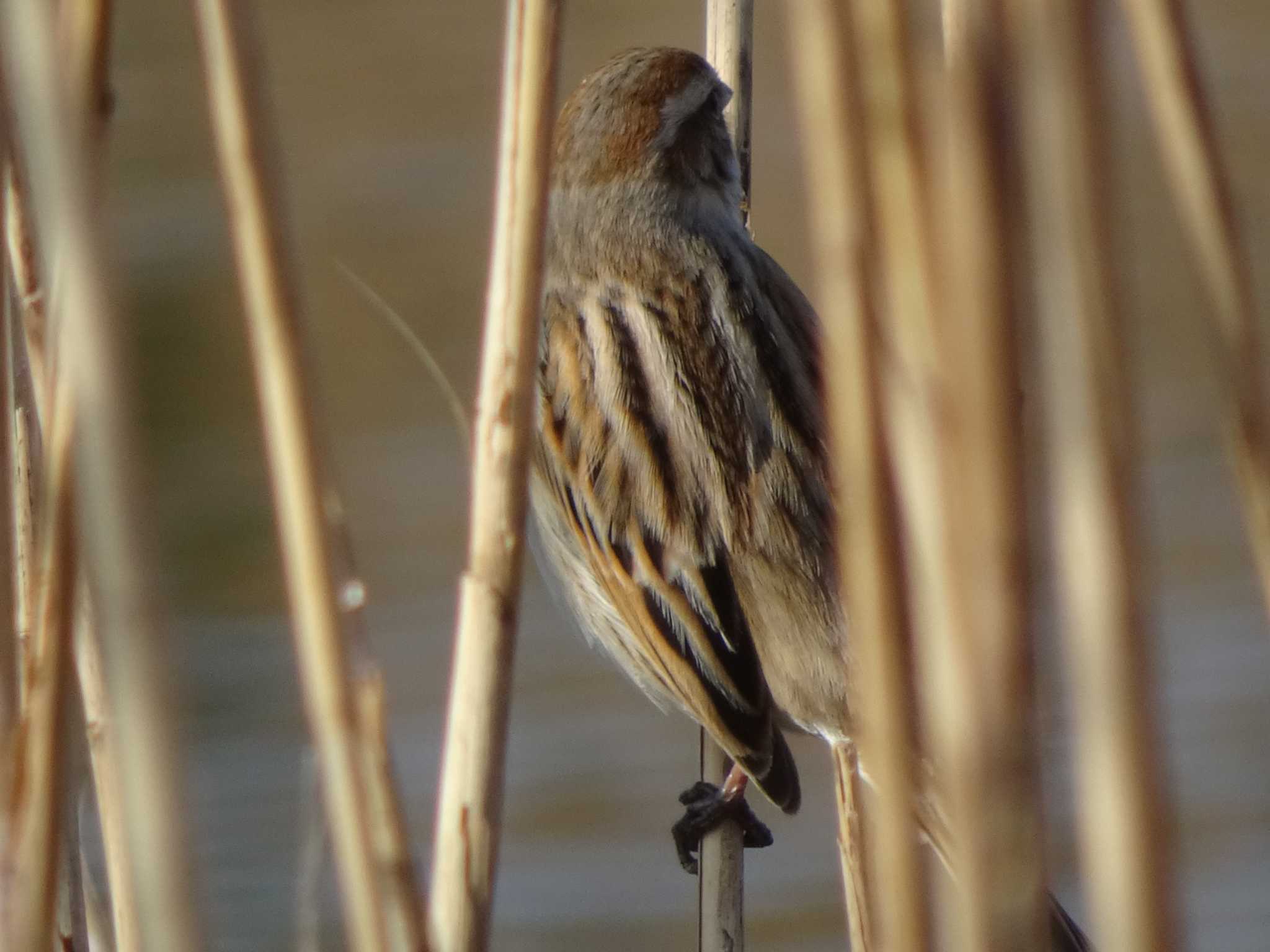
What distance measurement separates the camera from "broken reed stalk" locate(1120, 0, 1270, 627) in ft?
4.70

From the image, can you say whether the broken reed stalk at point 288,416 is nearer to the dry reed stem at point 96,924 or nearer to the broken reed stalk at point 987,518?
the broken reed stalk at point 987,518

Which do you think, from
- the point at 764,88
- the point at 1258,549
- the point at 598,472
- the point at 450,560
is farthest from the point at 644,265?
the point at 764,88

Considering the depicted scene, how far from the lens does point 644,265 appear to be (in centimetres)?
289

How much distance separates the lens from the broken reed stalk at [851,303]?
1.28m

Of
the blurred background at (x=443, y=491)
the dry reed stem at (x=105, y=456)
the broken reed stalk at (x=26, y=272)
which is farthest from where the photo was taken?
the blurred background at (x=443, y=491)

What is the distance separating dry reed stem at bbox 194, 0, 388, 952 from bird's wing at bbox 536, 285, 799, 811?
1.27 meters

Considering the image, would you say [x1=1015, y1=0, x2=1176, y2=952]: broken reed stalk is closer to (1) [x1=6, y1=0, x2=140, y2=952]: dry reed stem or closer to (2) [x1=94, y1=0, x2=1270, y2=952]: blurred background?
(1) [x1=6, y1=0, x2=140, y2=952]: dry reed stem

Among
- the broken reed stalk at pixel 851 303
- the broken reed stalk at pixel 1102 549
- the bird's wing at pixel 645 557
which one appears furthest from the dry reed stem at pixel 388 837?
the bird's wing at pixel 645 557

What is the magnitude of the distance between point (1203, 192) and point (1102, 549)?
36 centimetres

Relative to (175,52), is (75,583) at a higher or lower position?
lower

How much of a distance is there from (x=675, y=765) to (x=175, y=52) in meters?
5.29

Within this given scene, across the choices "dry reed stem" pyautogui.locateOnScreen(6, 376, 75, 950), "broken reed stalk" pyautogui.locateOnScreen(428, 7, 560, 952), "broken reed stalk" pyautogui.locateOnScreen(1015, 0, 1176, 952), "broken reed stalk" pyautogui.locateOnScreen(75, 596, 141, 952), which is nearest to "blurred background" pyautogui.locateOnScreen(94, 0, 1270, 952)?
"broken reed stalk" pyautogui.locateOnScreen(75, 596, 141, 952)

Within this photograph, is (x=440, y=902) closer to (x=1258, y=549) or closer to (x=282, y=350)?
(x=282, y=350)

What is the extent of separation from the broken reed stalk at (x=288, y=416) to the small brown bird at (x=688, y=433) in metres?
1.27
